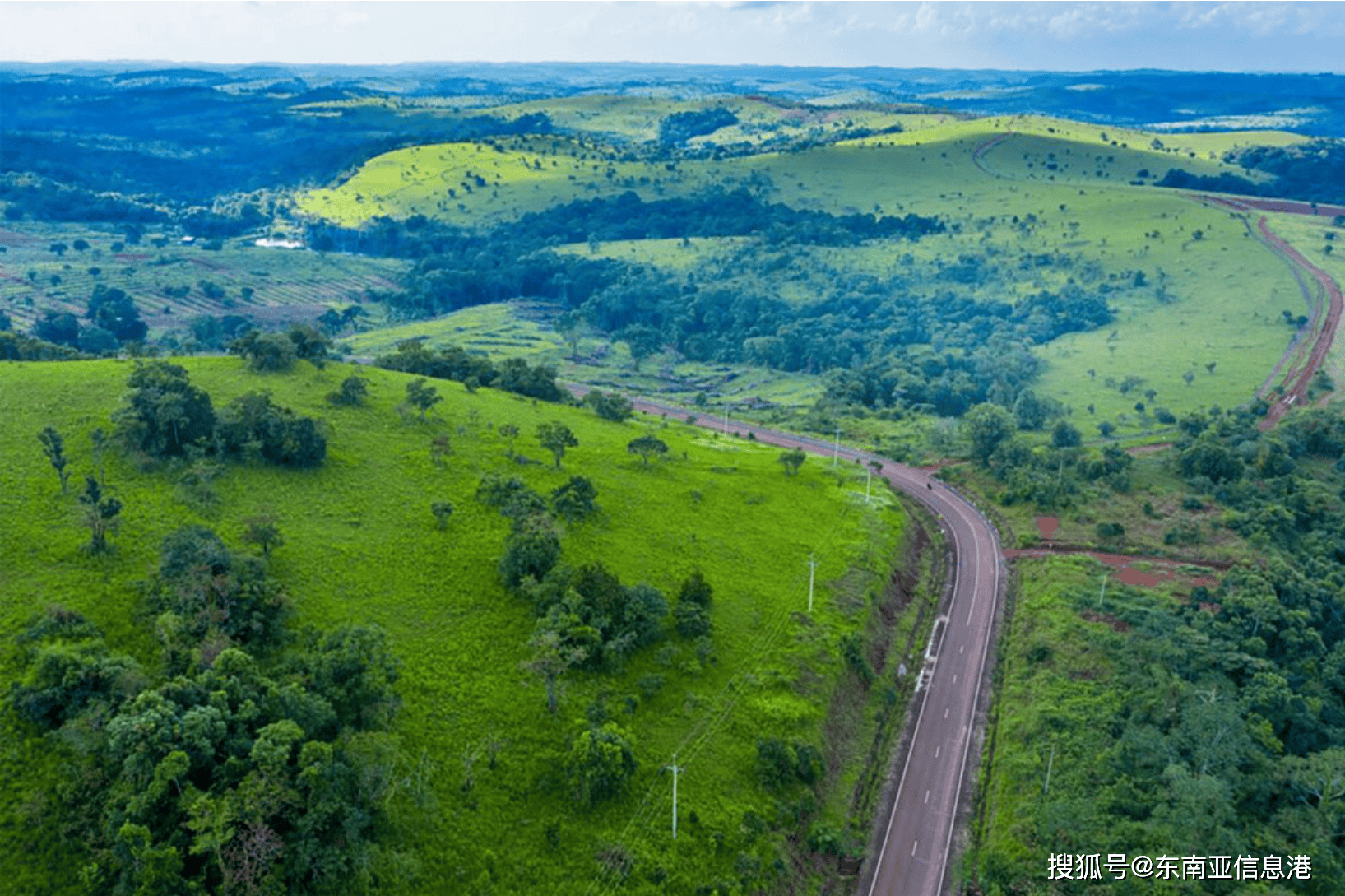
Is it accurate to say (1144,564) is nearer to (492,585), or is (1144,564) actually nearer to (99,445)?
(492,585)

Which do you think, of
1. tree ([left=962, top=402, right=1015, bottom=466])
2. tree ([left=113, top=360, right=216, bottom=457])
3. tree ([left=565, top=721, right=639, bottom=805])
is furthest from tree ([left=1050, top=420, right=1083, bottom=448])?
tree ([left=113, top=360, right=216, bottom=457])

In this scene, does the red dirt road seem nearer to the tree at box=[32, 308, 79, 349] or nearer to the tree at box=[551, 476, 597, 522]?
the tree at box=[551, 476, 597, 522]

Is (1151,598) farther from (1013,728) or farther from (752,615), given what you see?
(752,615)

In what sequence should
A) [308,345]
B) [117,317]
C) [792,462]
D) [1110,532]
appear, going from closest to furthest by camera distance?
[1110,532] < [792,462] < [308,345] < [117,317]

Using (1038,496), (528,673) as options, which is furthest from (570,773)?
(1038,496)

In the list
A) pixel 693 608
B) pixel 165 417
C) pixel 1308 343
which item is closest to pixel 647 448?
pixel 693 608
